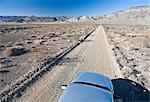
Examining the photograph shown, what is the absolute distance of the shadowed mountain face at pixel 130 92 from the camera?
11.3 meters

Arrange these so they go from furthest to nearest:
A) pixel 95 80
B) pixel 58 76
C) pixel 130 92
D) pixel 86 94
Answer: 1. pixel 58 76
2. pixel 130 92
3. pixel 95 80
4. pixel 86 94

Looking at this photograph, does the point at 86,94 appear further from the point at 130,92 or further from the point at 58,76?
the point at 58,76

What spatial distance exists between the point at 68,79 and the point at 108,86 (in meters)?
7.82

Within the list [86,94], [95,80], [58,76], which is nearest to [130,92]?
[95,80]

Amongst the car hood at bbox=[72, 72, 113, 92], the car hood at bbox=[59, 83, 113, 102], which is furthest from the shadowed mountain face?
the car hood at bbox=[59, 83, 113, 102]

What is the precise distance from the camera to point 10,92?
13.2 m

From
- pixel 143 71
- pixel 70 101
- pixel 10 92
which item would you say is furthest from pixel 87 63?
pixel 70 101

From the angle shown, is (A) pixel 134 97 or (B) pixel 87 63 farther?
(B) pixel 87 63

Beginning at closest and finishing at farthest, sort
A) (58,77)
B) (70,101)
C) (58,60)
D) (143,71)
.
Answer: (70,101) → (58,77) → (143,71) → (58,60)

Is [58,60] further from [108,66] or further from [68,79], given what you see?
[68,79]

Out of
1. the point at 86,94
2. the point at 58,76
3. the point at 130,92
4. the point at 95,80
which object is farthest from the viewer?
the point at 58,76

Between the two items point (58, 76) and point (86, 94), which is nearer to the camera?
point (86, 94)

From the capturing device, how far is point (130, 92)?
1159 cm

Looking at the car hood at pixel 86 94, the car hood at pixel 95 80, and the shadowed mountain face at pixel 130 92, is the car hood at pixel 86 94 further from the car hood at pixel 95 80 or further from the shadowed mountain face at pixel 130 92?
the shadowed mountain face at pixel 130 92
